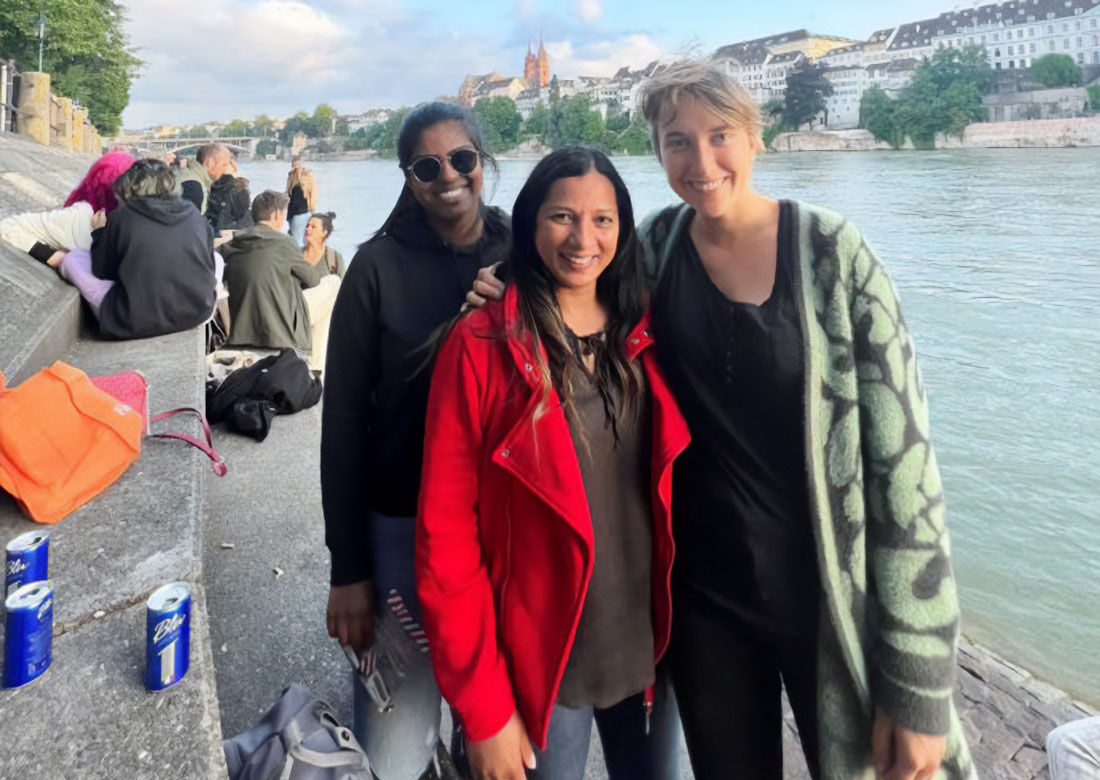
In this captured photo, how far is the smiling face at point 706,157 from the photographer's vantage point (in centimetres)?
127

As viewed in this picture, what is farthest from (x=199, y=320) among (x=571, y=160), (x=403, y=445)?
(x=571, y=160)

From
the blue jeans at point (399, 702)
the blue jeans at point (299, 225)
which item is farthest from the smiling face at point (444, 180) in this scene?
the blue jeans at point (299, 225)

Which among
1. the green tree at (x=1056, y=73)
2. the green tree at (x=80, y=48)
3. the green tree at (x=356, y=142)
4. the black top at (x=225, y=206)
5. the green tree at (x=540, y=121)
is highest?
the green tree at (x=1056, y=73)

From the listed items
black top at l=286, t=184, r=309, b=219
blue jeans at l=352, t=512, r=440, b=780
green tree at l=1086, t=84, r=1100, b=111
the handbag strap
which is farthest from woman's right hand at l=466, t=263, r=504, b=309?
green tree at l=1086, t=84, r=1100, b=111

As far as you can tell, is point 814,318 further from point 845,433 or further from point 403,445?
point 403,445

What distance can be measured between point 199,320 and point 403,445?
131 inches

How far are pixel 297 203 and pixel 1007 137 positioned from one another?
5333 centimetres

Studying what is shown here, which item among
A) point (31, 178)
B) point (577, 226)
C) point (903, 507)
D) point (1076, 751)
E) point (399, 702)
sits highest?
point (31, 178)

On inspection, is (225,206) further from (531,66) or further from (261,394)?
(531,66)

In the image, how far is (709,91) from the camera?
1.26m

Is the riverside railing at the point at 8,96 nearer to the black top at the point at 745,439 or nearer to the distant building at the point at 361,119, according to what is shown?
the black top at the point at 745,439

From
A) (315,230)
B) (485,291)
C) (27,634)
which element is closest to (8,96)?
(315,230)

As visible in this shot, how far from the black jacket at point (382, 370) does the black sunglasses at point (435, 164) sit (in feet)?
0.24

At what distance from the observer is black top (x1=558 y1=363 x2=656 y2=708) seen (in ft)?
4.12
